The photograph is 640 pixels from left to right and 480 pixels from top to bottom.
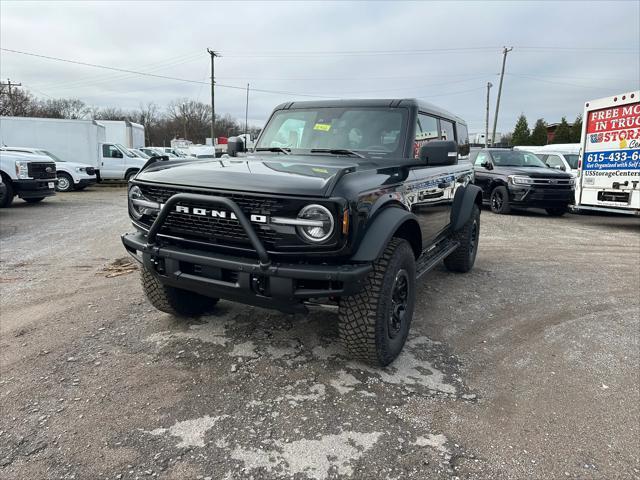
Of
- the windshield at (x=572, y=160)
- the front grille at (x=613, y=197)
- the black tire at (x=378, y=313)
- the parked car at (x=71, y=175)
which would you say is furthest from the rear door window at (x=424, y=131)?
the parked car at (x=71, y=175)

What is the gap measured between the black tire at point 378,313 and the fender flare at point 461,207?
6.30 ft

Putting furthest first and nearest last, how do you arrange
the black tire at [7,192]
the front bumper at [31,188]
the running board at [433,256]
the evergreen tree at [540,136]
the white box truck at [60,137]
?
the evergreen tree at [540,136]
the white box truck at [60,137]
the front bumper at [31,188]
the black tire at [7,192]
the running board at [433,256]

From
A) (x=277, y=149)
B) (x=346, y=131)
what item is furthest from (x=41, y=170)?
(x=346, y=131)

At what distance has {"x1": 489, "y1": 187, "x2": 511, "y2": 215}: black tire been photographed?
37.8ft

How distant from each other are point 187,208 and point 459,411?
80.4 inches

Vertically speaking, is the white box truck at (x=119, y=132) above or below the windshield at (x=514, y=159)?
above

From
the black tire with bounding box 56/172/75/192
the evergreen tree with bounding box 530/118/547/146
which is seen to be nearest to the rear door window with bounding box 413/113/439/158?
the black tire with bounding box 56/172/75/192

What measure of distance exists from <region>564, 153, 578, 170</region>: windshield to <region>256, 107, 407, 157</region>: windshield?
40.7 ft

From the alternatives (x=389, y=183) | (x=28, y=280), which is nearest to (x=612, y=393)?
(x=389, y=183)

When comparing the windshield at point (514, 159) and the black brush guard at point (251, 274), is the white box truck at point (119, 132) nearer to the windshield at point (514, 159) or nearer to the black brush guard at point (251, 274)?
the windshield at point (514, 159)

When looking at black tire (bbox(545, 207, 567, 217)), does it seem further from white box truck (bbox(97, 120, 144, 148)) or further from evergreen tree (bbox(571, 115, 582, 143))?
evergreen tree (bbox(571, 115, 582, 143))

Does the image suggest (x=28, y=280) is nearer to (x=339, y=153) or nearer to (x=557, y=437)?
(x=339, y=153)

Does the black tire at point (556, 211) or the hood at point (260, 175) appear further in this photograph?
the black tire at point (556, 211)

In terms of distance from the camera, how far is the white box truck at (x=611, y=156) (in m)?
9.13
